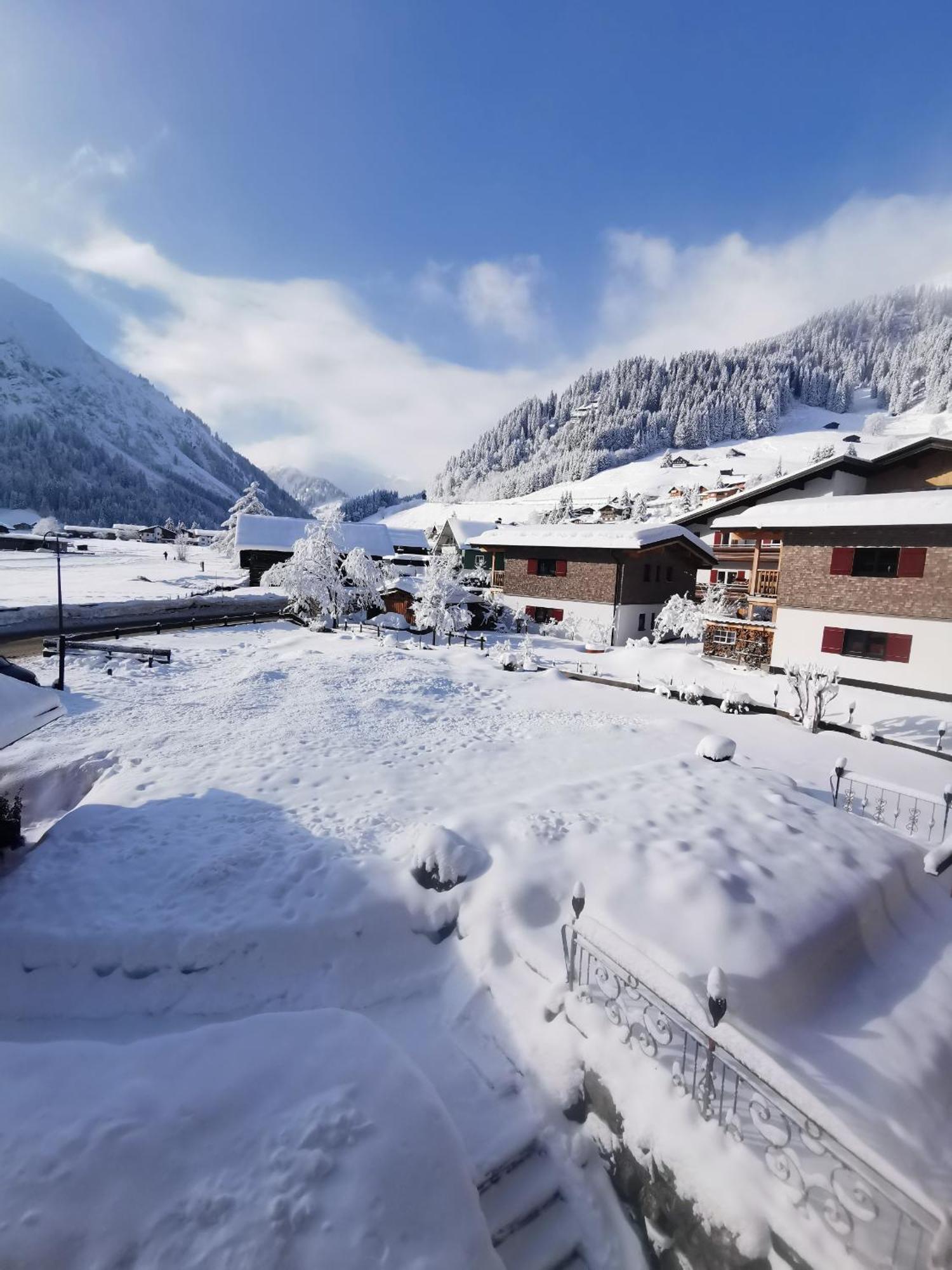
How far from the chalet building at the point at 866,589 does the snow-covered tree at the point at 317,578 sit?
2244cm

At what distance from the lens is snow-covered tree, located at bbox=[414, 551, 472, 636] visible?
29734 millimetres

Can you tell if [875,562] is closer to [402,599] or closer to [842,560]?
[842,560]

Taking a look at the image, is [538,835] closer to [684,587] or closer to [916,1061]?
[916,1061]

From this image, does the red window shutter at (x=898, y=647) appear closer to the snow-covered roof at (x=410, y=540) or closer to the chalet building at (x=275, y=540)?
the chalet building at (x=275, y=540)

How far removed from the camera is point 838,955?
24.0 feet

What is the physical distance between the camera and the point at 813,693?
17562 mm

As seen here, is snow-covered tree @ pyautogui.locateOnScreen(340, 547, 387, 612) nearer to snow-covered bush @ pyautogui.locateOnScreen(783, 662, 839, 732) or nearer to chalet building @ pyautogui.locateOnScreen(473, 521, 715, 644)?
chalet building @ pyautogui.locateOnScreen(473, 521, 715, 644)

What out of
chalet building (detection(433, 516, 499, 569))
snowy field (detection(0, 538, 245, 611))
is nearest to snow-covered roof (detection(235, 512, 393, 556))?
snowy field (detection(0, 538, 245, 611))

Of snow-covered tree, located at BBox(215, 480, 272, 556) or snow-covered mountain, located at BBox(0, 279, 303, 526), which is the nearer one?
snow-covered tree, located at BBox(215, 480, 272, 556)

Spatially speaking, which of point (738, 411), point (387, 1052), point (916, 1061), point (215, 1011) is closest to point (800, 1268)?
point (916, 1061)

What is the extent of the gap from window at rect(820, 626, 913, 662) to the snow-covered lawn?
7.64m

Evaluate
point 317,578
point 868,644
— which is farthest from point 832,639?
point 317,578

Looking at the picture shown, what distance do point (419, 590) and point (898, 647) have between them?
2210 cm

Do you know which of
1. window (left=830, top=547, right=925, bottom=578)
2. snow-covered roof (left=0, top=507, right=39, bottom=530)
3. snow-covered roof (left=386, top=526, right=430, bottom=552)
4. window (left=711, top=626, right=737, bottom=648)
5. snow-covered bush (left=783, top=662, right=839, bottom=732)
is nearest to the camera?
snow-covered bush (left=783, top=662, right=839, bottom=732)
